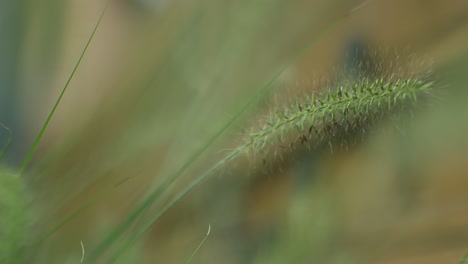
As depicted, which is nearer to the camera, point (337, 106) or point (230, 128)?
point (337, 106)

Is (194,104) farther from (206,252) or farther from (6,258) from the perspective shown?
(6,258)

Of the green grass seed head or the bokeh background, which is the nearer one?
the green grass seed head

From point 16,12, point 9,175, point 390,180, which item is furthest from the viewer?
point 16,12

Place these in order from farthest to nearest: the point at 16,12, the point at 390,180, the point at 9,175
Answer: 1. the point at 16,12
2. the point at 390,180
3. the point at 9,175

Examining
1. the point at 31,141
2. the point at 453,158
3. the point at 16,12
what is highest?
the point at 453,158

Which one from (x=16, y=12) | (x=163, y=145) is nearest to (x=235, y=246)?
(x=163, y=145)

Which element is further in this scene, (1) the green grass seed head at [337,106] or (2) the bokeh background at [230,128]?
(2) the bokeh background at [230,128]

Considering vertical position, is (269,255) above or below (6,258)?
above

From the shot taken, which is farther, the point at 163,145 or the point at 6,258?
the point at 163,145
